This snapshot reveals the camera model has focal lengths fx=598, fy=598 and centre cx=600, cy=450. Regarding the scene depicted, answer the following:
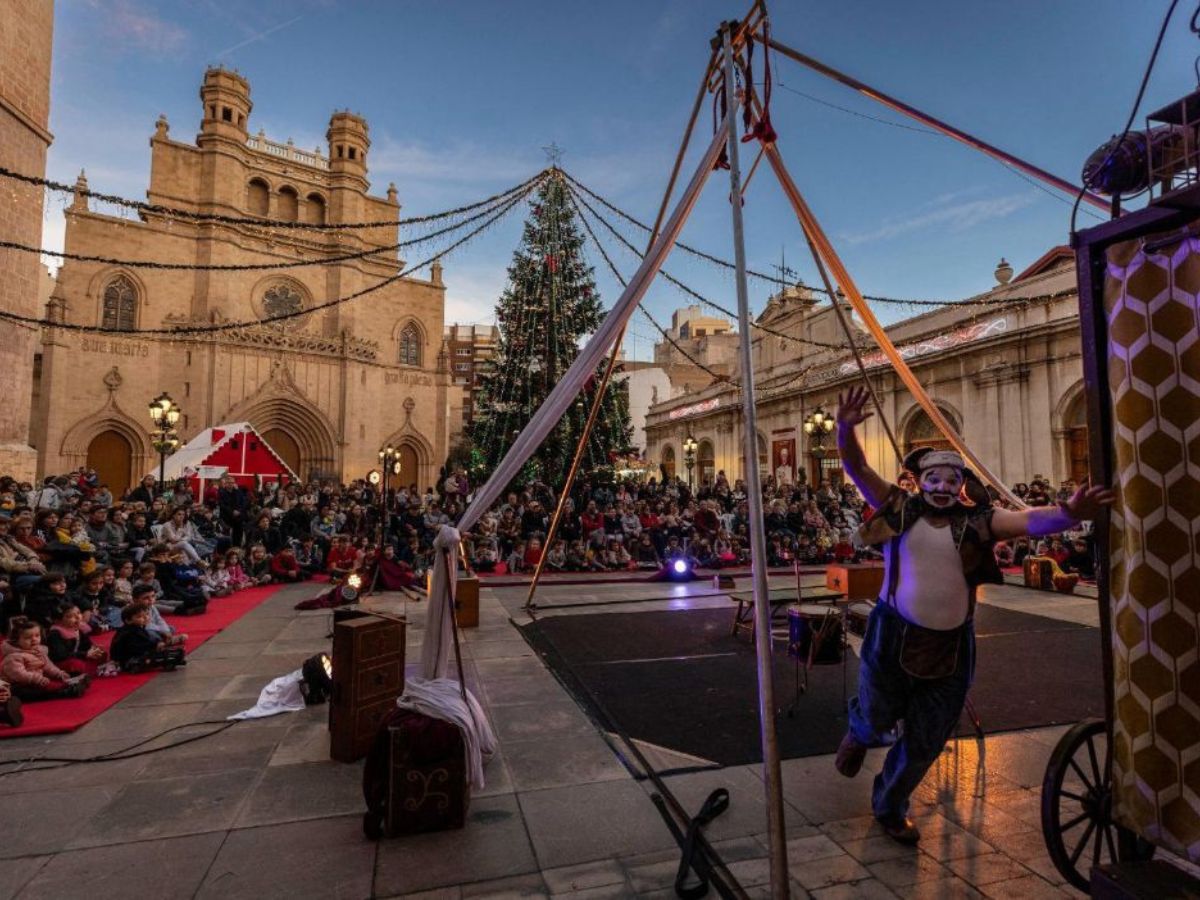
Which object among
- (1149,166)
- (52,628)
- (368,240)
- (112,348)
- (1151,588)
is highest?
(368,240)

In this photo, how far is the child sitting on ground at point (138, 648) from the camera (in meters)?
5.76

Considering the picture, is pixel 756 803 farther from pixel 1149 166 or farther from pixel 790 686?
pixel 1149 166

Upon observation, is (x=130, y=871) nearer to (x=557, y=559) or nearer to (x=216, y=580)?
Answer: (x=216, y=580)

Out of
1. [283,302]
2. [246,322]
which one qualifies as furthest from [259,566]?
[283,302]

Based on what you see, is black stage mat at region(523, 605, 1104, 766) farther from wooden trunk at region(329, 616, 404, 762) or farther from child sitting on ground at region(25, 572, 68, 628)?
child sitting on ground at region(25, 572, 68, 628)

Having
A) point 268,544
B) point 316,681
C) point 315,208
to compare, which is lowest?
point 316,681

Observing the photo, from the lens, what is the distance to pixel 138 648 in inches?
228

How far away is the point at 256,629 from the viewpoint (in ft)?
24.7

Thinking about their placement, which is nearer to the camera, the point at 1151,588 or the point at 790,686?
the point at 1151,588

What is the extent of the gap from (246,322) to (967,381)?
25422 millimetres

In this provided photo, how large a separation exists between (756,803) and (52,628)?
6.38 m

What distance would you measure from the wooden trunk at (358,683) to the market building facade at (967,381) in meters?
8.88

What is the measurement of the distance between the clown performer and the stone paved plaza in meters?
0.38

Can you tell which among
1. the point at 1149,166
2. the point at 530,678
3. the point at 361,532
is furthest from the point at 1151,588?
the point at 361,532
